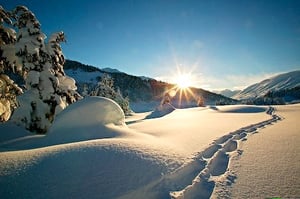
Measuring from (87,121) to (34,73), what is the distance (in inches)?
182

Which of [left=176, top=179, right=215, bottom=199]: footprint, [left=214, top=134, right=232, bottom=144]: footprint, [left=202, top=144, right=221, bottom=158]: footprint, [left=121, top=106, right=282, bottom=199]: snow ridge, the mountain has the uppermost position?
the mountain

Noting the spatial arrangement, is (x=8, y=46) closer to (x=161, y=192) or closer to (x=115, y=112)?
(x=115, y=112)

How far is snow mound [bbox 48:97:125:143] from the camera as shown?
656 centimetres

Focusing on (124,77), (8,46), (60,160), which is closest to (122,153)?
(60,160)

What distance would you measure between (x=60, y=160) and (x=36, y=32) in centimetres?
816

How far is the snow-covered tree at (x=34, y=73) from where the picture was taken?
369 inches

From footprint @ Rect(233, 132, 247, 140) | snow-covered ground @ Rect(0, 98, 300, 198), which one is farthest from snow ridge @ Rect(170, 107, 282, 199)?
footprint @ Rect(233, 132, 247, 140)

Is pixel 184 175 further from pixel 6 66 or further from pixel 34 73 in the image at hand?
pixel 6 66

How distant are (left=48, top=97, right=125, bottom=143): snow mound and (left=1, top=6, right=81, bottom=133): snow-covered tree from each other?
2847 mm

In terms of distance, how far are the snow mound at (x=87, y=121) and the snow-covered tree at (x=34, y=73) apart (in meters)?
2.85

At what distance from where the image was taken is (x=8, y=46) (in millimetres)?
9477

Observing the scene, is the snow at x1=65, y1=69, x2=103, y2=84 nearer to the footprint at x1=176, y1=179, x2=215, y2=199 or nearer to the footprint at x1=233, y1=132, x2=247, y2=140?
the footprint at x1=233, y1=132, x2=247, y2=140

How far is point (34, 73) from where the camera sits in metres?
9.87

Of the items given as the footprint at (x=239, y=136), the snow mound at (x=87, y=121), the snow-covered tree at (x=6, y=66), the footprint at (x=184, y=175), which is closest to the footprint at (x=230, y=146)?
the footprint at (x=239, y=136)
